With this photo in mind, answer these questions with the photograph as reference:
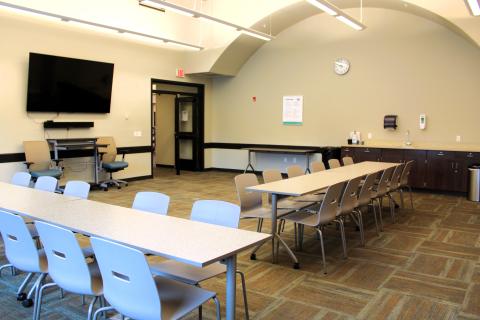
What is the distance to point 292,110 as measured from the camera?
10.3 m

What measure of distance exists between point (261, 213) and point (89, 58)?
18.9 ft

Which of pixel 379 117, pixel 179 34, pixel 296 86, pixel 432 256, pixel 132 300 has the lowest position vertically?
pixel 432 256

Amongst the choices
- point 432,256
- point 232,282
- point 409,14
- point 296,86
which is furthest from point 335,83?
point 232,282

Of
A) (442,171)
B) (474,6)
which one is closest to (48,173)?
(474,6)

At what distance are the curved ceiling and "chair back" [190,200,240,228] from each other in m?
6.05

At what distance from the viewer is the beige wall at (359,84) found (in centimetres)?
826

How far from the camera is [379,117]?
9.11 metres

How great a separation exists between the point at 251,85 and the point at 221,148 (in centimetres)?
193

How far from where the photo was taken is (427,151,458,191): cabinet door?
7816 mm

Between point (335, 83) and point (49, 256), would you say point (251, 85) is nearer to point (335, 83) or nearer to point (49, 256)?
point (335, 83)

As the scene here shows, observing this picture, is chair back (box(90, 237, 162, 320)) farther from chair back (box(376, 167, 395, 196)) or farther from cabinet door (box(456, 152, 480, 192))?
cabinet door (box(456, 152, 480, 192))

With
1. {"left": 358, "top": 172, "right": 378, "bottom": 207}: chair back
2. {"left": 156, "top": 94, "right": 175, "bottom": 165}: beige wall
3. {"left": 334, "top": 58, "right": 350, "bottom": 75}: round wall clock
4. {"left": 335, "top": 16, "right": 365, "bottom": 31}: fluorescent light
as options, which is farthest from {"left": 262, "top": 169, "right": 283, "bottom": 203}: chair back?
{"left": 156, "top": 94, "right": 175, "bottom": 165}: beige wall

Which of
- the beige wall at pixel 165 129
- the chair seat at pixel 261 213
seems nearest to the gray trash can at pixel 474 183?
the chair seat at pixel 261 213

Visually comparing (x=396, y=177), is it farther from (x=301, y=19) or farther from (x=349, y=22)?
(x=301, y=19)
